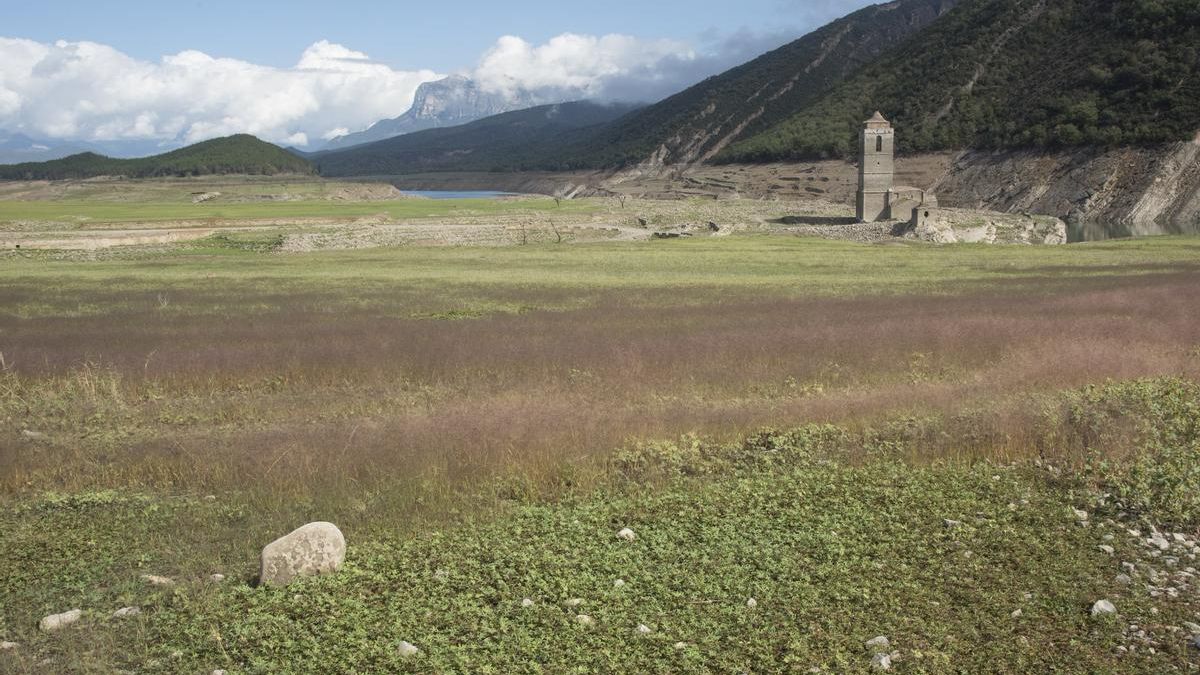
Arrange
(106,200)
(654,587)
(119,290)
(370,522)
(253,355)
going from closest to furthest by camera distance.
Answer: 1. (654,587)
2. (370,522)
3. (253,355)
4. (119,290)
5. (106,200)

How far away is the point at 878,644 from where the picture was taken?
687 cm

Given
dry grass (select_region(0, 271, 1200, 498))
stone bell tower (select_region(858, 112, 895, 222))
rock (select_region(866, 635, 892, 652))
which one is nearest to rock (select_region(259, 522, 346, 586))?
dry grass (select_region(0, 271, 1200, 498))

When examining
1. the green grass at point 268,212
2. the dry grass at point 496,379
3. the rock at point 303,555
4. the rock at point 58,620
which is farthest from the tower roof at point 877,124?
the rock at point 58,620

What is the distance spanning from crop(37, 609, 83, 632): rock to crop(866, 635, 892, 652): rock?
21.9ft

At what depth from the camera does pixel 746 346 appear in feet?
67.7

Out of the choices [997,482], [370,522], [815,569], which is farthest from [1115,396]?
[370,522]

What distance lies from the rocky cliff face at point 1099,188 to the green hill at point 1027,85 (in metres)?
2.35

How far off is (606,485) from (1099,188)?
10607cm

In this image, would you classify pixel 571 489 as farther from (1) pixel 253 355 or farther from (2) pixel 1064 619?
(1) pixel 253 355

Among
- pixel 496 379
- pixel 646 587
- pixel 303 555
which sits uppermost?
pixel 303 555

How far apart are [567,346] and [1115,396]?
37.2 ft

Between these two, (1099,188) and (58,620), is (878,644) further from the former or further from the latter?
(1099,188)

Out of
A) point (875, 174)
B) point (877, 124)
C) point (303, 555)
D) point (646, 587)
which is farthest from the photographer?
point (877, 124)

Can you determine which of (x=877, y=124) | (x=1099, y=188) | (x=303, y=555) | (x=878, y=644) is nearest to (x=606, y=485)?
(x=303, y=555)
